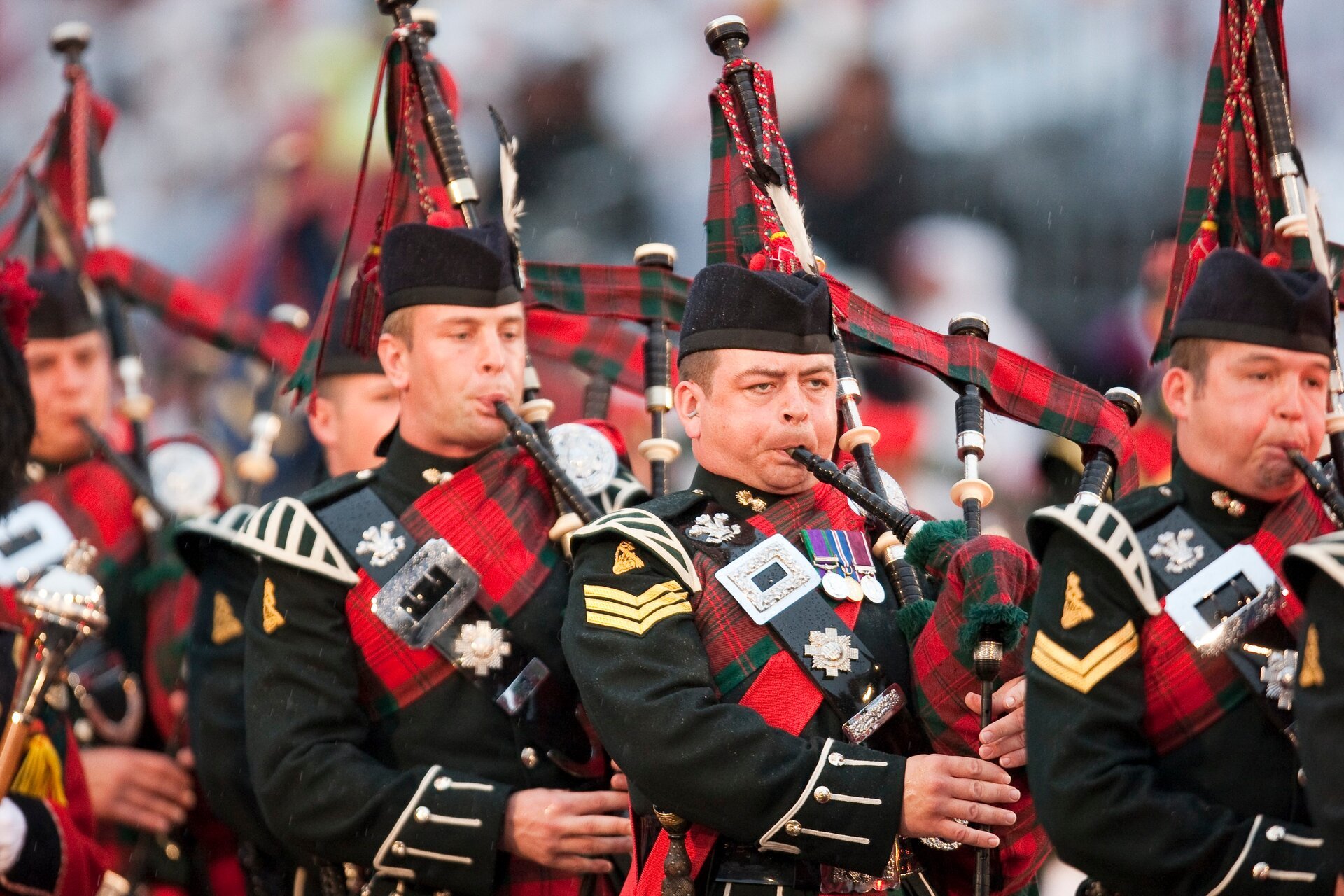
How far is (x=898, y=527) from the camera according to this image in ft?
14.2

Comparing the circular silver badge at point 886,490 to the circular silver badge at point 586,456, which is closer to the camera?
the circular silver badge at point 886,490

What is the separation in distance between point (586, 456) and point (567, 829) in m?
1.10

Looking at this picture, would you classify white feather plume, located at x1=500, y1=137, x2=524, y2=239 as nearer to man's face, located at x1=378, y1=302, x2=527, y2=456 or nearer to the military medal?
man's face, located at x1=378, y1=302, x2=527, y2=456

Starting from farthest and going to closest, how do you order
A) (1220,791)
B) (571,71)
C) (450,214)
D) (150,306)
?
(571,71), (150,306), (450,214), (1220,791)

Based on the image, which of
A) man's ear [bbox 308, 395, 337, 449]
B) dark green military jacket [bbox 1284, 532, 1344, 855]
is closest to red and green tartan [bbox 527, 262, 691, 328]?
man's ear [bbox 308, 395, 337, 449]

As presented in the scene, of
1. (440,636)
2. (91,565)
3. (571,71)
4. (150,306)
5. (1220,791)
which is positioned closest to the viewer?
(1220,791)

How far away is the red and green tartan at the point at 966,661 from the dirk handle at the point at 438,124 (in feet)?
6.08

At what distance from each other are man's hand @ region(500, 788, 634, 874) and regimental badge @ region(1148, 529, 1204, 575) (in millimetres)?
1364

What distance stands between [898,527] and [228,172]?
24.5 feet

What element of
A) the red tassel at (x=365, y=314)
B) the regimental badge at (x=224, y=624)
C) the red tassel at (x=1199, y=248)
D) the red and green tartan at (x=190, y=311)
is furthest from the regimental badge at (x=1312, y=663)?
the red and green tartan at (x=190, y=311)

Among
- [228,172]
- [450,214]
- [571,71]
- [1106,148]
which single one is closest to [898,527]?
[450,214]

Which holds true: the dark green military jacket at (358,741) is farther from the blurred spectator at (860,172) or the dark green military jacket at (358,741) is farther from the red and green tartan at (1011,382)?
the blurred spectator at (860,172)

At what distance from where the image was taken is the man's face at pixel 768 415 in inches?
171

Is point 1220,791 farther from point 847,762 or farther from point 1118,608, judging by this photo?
point 847,762
